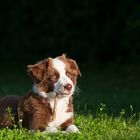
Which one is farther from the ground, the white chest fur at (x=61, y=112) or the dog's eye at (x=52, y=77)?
the dog's eye at (x=52, y=77)

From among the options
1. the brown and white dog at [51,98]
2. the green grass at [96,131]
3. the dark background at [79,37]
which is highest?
the dark background at [79,37]

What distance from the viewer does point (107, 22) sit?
28.5 m

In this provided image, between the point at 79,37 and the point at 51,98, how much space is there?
1937 cm

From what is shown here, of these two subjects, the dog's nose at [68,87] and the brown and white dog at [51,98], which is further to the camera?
the brown and white dog at [51,98]

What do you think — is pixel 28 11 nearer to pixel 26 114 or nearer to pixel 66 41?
pixel 66 41

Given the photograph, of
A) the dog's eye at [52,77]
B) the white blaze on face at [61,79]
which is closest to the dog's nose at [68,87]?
the white blaze on face at [61,79]

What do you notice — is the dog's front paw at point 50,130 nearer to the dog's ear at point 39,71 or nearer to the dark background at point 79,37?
the dog's ear at point 39,71

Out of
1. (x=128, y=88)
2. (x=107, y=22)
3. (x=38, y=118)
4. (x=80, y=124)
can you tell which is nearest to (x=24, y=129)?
(x=38, y=118)

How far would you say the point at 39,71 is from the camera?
32.9ft

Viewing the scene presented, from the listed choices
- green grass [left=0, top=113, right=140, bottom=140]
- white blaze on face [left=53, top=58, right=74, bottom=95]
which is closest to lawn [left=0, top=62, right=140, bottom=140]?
green grass [left=0, top=113, right=140, bottom=140]

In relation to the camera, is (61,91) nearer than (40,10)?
Yes

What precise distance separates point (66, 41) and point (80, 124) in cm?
1889

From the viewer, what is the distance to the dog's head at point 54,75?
388 inches

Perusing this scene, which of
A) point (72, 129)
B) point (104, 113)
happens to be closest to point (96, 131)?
point (72, 129)
